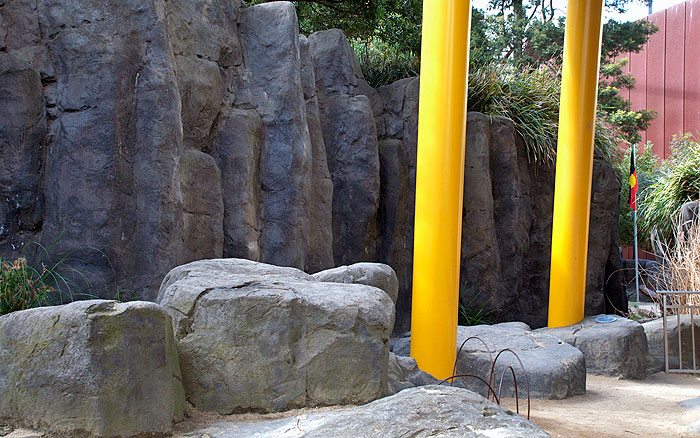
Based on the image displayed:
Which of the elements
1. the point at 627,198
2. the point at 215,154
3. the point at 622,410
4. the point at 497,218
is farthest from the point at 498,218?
the point at 627,198

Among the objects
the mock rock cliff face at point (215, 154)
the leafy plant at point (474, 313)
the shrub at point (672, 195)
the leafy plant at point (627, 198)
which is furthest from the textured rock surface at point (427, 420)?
the leafy plant at point (627, 198)

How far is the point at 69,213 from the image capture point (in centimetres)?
430

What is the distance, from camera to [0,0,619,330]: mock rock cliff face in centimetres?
432

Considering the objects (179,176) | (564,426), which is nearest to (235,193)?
(179,176)

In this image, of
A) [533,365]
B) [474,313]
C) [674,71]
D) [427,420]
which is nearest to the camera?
[427,420]

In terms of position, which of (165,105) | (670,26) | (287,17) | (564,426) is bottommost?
(564,426)

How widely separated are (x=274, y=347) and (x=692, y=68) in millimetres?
19590

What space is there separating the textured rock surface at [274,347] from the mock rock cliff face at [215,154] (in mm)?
1505

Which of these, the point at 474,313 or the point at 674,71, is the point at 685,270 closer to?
the point at 474,313

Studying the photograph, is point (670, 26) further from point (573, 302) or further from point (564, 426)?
point (564, 426)

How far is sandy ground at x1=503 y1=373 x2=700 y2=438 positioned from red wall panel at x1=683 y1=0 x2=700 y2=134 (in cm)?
Result: 1499

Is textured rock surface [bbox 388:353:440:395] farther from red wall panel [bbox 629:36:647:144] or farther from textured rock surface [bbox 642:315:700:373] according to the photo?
red wall panel [bbox 629:36:647:144]

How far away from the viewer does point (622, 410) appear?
489cm

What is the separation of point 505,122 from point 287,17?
10.8 ft
